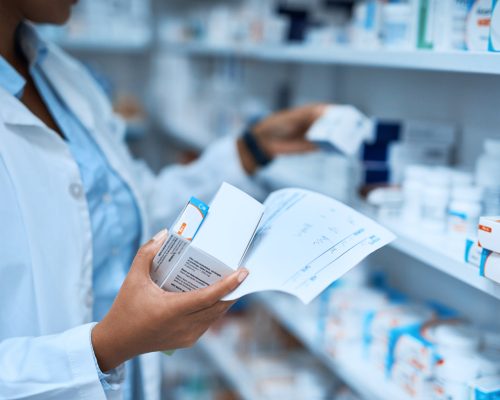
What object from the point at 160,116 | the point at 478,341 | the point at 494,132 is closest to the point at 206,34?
the point at 160,116

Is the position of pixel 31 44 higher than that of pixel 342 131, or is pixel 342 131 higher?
pixel 31 44

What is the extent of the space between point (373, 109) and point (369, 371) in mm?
753

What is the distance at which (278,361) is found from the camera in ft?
5.98

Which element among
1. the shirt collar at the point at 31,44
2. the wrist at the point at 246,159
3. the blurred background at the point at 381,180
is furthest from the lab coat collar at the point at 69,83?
the blurred background at the point at 381,180

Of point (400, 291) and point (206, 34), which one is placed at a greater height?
point (206, 34)

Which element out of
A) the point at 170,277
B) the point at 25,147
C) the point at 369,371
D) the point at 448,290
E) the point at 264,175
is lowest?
the point at 369,371

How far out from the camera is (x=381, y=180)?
4.26 feet

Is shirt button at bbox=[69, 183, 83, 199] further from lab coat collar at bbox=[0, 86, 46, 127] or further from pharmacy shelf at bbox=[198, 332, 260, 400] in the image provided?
pharmacy shelf at bbox=[198, 332, 260, 400]

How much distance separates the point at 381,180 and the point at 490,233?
0.50 meters

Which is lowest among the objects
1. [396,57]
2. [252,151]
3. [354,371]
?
[354,371]

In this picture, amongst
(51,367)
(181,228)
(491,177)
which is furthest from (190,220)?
(491,177)

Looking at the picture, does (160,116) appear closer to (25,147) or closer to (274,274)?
(25,147)

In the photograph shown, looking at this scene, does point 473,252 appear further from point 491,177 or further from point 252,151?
point 252,151

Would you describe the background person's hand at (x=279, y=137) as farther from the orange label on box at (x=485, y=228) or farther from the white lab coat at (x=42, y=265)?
the orange label on box at (x=485, y=228)
